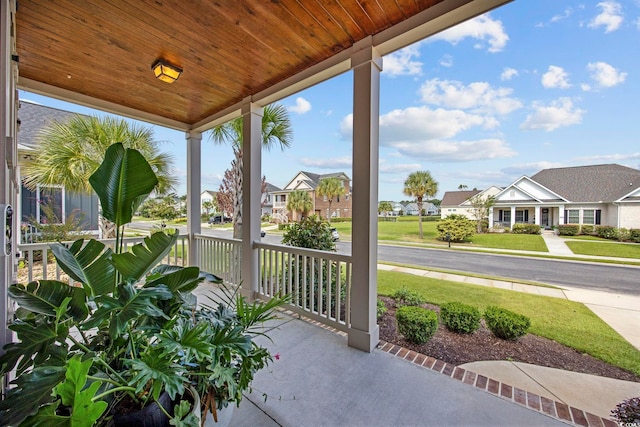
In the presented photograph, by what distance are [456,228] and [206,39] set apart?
17.1ft

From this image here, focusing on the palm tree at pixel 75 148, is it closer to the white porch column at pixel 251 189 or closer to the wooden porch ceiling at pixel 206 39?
the wooden porch ceiling at pixel 206 39

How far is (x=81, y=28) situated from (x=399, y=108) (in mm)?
Result: 4998

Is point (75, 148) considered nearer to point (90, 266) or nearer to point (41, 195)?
point (41, 195)

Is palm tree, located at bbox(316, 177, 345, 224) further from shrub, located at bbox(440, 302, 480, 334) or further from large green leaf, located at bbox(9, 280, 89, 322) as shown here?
large green leaf, located at bbox(9, 280, 89, 322)

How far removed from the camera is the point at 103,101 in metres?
3.65

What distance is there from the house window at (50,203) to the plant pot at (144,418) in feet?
21.2

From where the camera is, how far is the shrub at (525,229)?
3.14 m

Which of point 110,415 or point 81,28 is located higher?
point 81,28

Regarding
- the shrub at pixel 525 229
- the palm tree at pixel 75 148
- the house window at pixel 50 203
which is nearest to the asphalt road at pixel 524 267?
the shrub at pixel 525 229

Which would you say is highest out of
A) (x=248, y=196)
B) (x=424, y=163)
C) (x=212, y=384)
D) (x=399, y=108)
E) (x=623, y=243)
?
(x=399, y=108)

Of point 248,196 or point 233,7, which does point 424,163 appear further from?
point 233,7

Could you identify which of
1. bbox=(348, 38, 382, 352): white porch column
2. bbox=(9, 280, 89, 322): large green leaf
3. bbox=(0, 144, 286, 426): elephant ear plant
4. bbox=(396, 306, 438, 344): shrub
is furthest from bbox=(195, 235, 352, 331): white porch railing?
bbox=(9, 280, 89, 322): large green leaf

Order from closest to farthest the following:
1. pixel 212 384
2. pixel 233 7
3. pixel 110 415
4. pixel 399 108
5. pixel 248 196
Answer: pixel 110 415
pixel 212 384
pixel 233 7
pixel 248 196
pixel 399 108

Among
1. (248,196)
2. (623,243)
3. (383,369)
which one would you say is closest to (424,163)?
(623,243)
